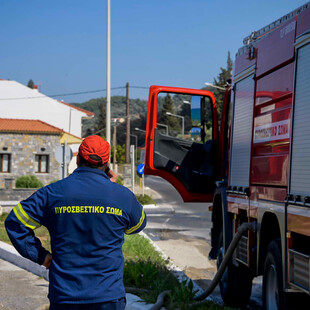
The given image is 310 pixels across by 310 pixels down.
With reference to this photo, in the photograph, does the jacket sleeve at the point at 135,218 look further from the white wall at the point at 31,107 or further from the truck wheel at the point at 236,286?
the white wall at the point at 31,107

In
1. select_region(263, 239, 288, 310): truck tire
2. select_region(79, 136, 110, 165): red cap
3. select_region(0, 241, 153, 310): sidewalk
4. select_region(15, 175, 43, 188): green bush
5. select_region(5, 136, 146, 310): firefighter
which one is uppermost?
select_region(79, 136, 110, 165): red cap

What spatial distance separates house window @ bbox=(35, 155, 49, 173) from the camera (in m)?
49.2

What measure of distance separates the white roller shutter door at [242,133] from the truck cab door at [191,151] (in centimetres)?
82

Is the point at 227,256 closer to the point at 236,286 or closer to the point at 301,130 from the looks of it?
the point at 236,286

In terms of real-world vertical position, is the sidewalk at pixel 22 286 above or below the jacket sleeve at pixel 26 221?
below

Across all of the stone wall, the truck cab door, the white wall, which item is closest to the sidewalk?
the truck cab door

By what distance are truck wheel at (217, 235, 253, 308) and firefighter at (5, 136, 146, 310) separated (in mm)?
4741

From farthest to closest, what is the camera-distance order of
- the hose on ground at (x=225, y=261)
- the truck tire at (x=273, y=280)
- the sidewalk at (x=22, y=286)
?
the sidewalk at (x=22, y=286)
the hose on ground at (x=225, y=261)
the truck tire at (x=273, y=280)

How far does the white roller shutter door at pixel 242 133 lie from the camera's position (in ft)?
24.7

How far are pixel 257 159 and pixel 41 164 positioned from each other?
43.3 meters

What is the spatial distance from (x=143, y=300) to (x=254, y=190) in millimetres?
1760

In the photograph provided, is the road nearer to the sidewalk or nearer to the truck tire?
the truck tire

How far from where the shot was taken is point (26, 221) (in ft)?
11.9

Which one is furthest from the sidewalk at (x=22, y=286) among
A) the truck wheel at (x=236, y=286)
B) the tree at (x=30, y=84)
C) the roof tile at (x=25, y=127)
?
the tree at (x=30, y=84)
